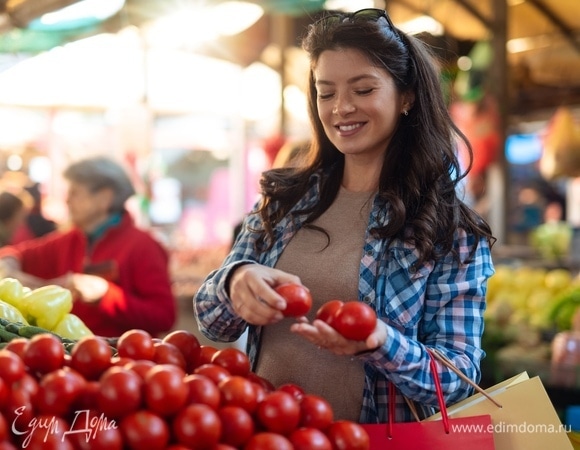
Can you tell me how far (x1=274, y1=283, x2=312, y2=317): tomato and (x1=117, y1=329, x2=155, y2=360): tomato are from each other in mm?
295

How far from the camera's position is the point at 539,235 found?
27.3ft

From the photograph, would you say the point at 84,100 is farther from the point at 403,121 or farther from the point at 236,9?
the point at 403,121

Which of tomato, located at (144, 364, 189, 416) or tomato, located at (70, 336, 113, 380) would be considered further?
tomato, located at (70, 336, 113, 380)

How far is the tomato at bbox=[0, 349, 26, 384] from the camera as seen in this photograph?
143 cm

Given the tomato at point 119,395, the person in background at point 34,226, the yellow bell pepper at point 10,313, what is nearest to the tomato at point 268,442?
the tomato at point 119,395

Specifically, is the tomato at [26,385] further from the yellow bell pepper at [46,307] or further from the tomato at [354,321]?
the yellow bell pepper at [46,307]

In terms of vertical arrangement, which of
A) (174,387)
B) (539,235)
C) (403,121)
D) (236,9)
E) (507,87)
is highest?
(236,9)

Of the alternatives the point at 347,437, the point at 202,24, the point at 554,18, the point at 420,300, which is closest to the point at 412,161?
the point at 420,300

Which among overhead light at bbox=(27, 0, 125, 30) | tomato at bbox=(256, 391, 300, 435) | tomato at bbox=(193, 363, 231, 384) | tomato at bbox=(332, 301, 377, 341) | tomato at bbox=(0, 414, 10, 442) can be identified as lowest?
tomato at bbox=(256, 391, 300, 435)

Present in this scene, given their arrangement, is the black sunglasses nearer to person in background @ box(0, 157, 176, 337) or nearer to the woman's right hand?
the woman's right hand

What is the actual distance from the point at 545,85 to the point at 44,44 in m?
6.89

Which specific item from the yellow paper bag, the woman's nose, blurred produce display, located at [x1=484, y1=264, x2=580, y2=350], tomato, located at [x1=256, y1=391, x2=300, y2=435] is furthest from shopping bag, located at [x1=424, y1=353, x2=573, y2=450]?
blurred produce display, located at [x1=484, y1=264, x2=580, y2=350]

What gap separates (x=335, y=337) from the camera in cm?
159

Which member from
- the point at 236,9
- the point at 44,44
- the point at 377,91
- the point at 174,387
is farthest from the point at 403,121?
the point at 236,9
